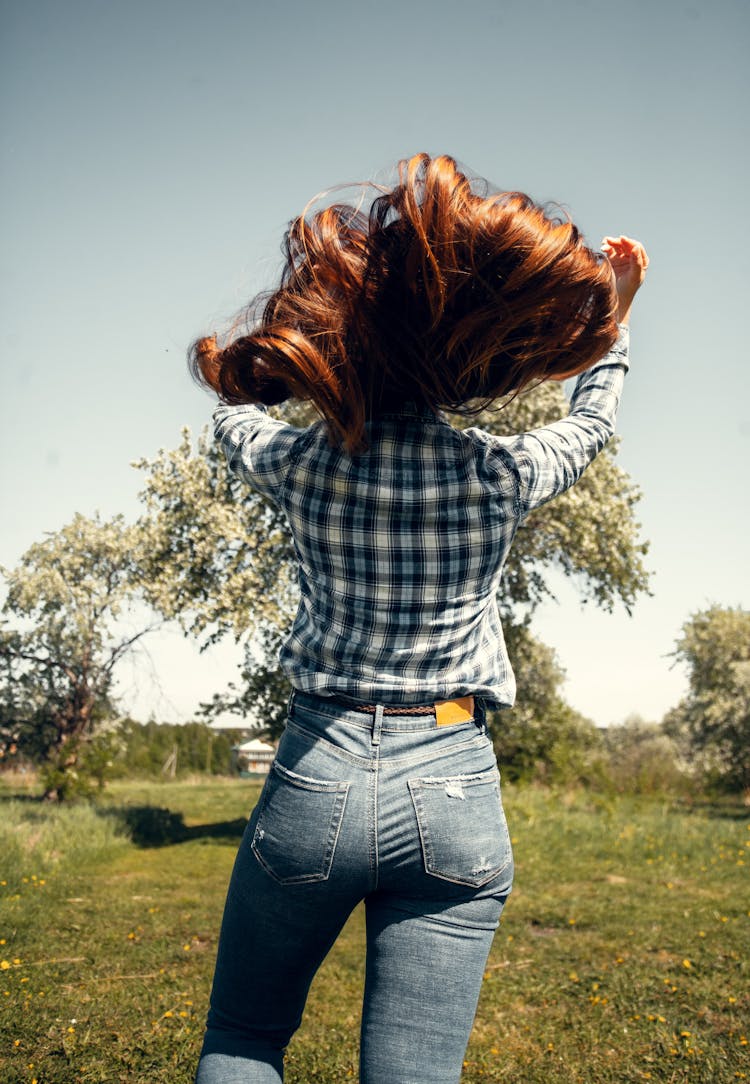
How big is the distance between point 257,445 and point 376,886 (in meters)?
0.81

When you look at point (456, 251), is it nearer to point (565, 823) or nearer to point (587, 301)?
point (587, 301)

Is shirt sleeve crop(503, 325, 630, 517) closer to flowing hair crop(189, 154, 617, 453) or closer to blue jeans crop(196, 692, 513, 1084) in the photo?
flowing hair crop(189, 154, 617, 453)

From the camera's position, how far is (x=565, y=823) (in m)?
12.3

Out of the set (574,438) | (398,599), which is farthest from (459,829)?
(574,438)

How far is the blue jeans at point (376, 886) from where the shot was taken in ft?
4.45

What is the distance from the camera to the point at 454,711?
4.75ft

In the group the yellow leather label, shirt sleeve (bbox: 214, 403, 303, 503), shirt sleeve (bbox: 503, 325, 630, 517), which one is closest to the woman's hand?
shirt sleeve (bbox: 503, 325, 630, 517)

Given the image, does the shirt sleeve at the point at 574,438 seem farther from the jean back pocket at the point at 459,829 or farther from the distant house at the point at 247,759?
the distant house at the point at 247,759

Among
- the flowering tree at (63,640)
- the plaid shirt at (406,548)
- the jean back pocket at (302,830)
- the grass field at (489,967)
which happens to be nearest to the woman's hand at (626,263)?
the plaid shirt at (406,548)

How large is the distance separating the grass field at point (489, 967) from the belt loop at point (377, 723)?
3.02 m

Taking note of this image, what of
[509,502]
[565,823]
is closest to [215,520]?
[565,823]

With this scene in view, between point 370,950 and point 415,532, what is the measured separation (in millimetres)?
729

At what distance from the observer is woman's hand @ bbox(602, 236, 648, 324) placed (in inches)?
65.8

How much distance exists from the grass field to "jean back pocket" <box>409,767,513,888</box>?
2.93 meters
